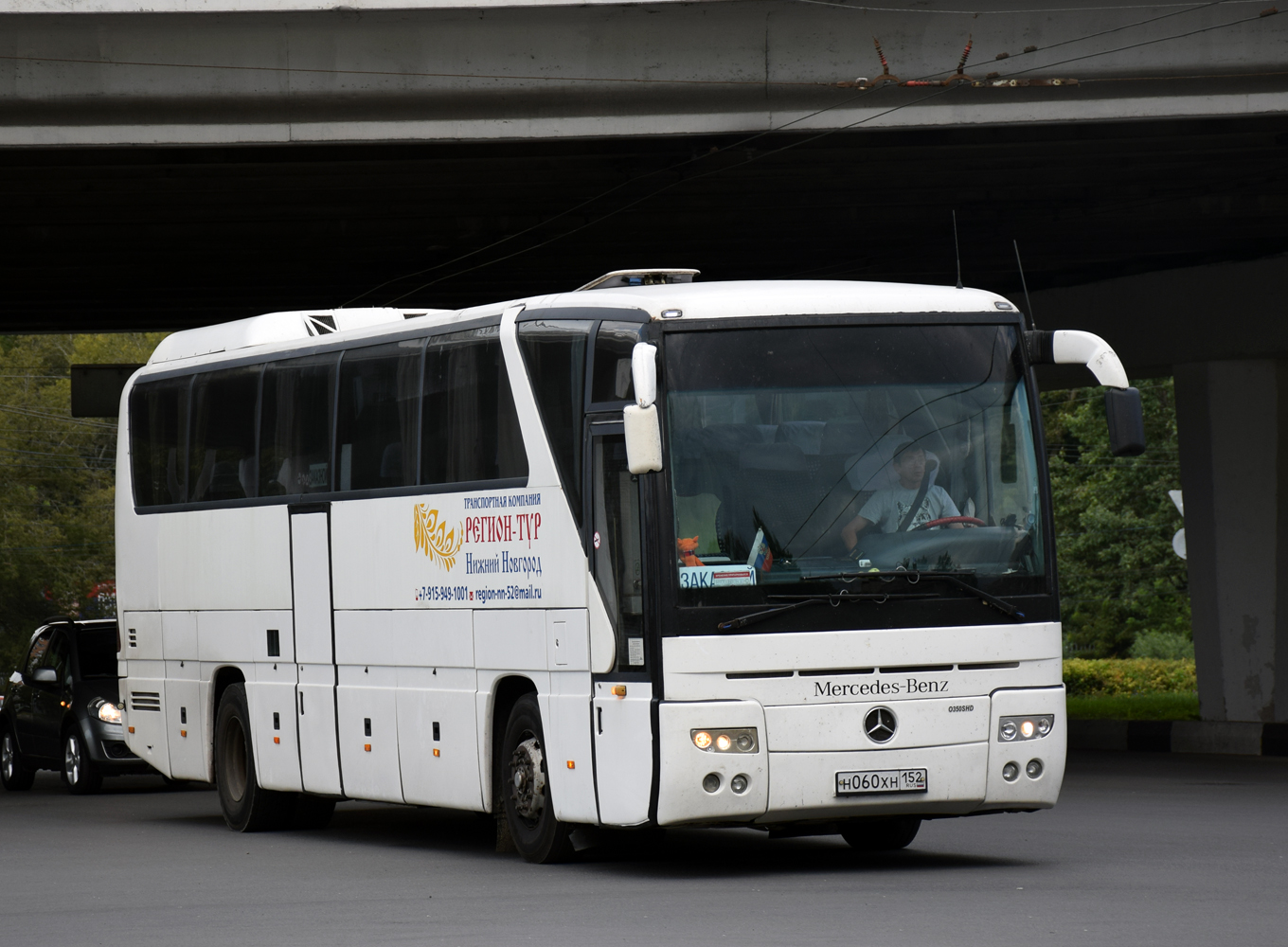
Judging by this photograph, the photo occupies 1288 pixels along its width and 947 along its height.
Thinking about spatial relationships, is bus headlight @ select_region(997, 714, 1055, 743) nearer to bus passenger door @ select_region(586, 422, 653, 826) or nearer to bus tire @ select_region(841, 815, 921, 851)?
bus tire @ select_region(841, 815, 921, 851)

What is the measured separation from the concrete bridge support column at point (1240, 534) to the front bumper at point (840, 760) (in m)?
14.6

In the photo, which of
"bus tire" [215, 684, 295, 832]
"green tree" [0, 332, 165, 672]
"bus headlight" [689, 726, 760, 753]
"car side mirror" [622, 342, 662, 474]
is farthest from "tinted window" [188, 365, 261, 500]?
"green tree" [0, 332, 165, 672]

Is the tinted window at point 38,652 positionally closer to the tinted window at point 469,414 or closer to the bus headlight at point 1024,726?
the tinted window at point 469,414

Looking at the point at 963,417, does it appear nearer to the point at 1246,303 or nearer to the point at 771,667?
the point at 771,667

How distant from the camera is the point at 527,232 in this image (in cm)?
2420

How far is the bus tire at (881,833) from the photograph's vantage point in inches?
503

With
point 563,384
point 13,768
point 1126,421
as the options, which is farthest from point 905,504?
point 13,768

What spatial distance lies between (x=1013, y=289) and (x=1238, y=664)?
7223 mm

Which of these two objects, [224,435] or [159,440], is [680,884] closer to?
[224,435]

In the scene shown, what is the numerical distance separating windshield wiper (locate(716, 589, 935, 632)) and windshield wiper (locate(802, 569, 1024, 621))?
8 cm

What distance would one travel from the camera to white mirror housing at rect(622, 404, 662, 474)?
11.0 m

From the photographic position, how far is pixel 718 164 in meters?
20.1

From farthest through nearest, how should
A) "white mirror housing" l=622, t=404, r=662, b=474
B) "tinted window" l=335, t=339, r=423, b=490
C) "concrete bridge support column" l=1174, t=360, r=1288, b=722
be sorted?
1. "concrete bridge support column" l=1174, t=360, r=1288, b=722
2. "tinted window" l=335, t=339, r=423, b=490
3. "white mirror housing" l=622, t=404, r=662, b=474

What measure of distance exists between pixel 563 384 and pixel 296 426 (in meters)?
3.61
